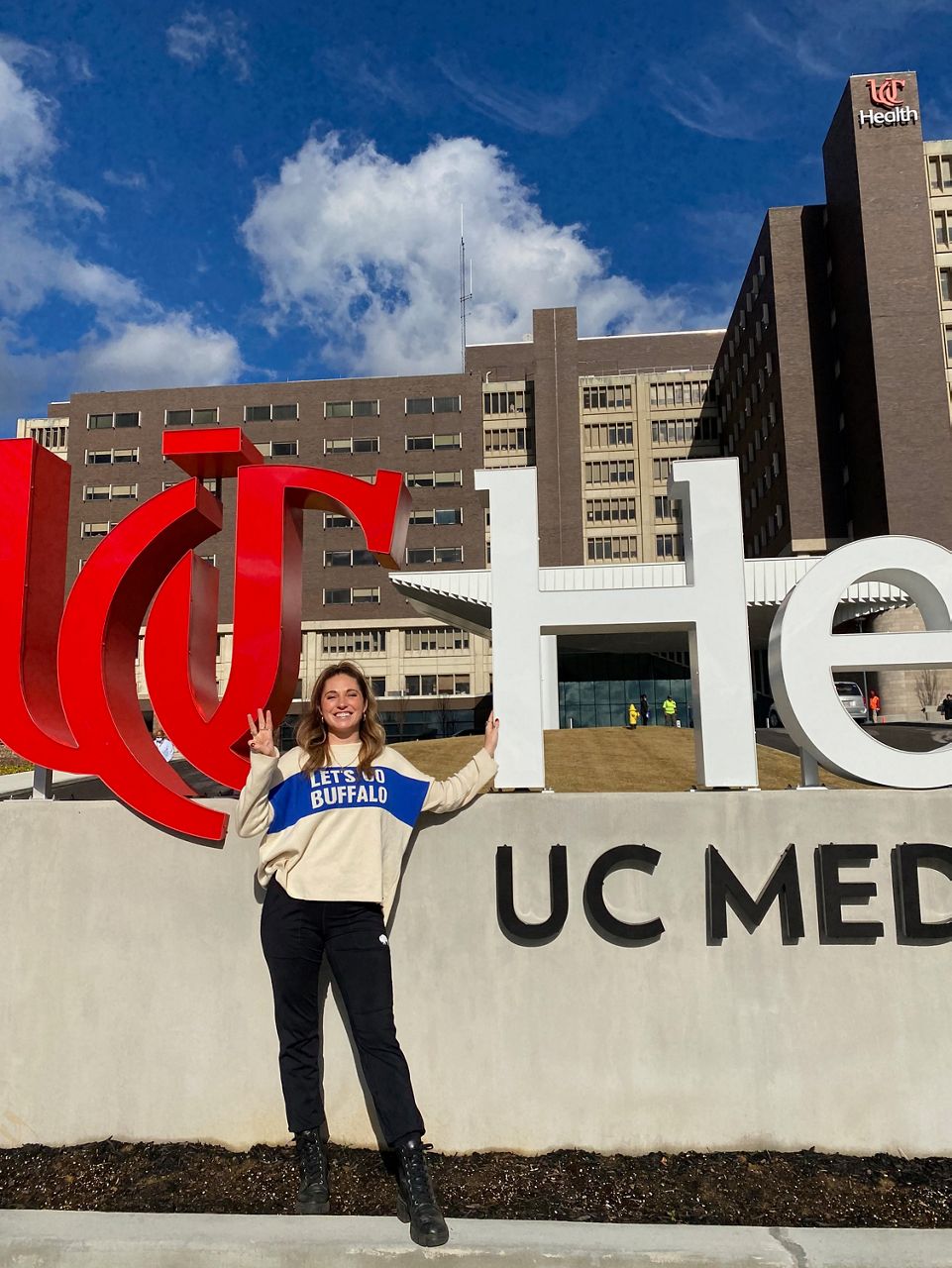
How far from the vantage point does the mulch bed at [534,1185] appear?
3604mm

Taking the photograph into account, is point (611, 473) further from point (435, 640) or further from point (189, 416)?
point (189, 416)

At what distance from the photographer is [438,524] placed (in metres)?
65.6

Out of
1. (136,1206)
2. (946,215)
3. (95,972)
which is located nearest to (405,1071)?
(136,1206)

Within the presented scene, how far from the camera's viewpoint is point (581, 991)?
14.2ft

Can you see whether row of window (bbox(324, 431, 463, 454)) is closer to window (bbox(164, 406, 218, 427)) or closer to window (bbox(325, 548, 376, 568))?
A: window (bbox(325, 548, 376, 568))

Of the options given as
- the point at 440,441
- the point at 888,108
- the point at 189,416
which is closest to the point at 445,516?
the point at 440,441

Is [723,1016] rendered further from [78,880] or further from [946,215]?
[946,215]

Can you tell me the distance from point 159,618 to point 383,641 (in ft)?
193

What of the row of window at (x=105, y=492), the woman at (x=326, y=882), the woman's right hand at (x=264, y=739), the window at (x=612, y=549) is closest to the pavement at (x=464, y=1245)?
the woman at (x=326, y=882)

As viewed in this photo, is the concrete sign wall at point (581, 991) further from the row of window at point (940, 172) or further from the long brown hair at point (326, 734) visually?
the row of window at point (940, 172)

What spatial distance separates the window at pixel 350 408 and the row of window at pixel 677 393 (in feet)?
76.5

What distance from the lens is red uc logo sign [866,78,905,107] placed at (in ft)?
147

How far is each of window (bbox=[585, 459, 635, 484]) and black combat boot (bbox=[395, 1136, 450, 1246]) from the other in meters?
68.3

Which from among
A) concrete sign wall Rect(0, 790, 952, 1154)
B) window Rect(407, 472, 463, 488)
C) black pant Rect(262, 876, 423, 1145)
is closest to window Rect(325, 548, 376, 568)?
window Rect(407, 472, 463, 488)
